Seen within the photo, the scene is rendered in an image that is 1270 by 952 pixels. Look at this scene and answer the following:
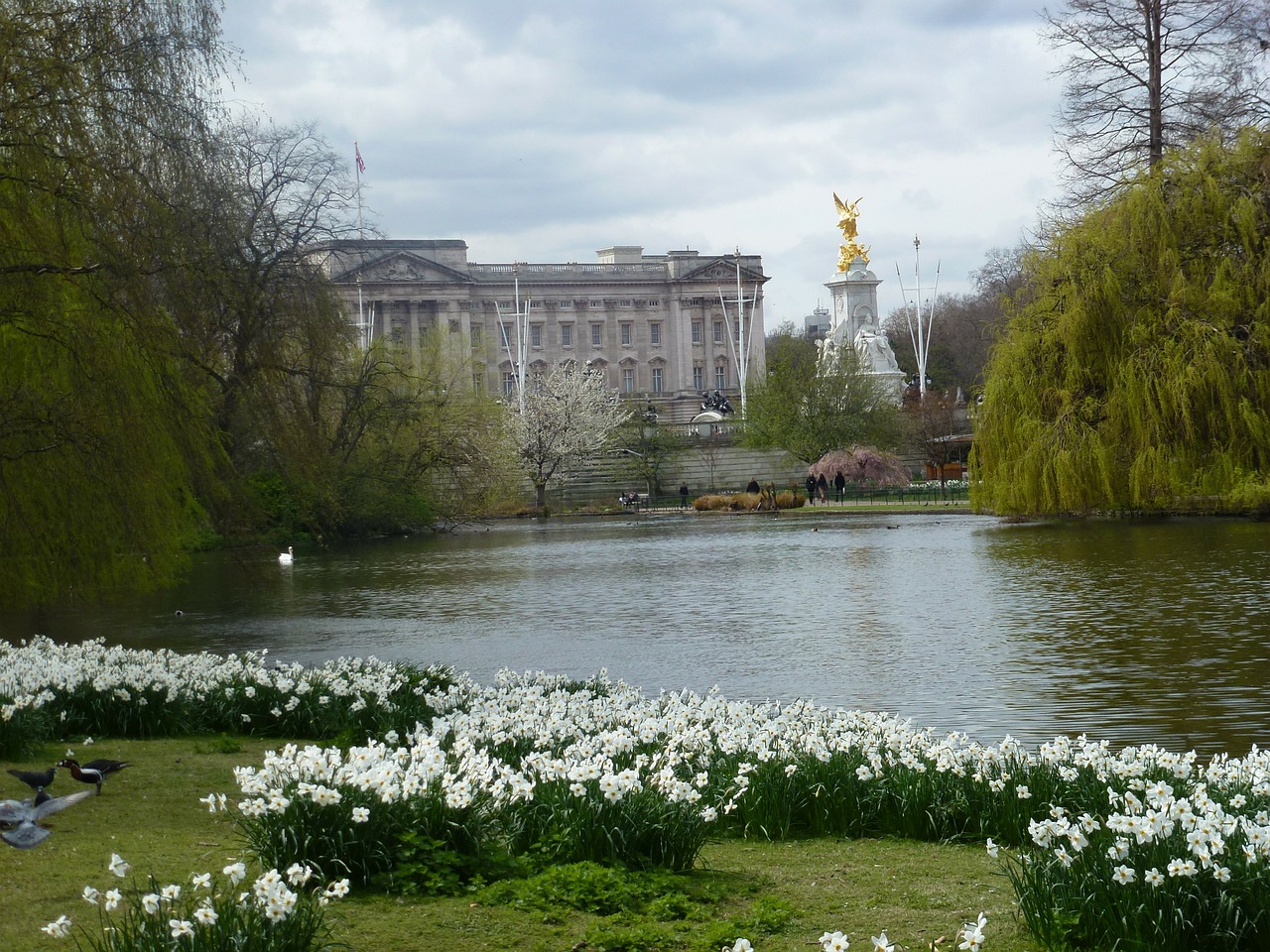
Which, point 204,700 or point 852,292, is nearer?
point 204,700

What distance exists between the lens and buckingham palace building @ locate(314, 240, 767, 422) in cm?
11762

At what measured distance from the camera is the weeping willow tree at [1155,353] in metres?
32.1

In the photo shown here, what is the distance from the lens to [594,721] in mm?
9539

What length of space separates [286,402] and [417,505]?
96.9ft

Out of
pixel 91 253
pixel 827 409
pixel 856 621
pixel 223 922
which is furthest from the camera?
pixel 827 409

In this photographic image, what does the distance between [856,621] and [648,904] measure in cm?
1437

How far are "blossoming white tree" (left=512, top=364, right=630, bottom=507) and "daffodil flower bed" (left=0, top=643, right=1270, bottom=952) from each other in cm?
6716

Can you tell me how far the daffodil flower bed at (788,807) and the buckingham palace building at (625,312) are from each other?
108509 mm

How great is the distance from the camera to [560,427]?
3174 inches

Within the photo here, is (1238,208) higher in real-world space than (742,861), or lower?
higher

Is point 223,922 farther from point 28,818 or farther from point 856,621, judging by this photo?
point 856,621

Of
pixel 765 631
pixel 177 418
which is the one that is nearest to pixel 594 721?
pixel 177 418

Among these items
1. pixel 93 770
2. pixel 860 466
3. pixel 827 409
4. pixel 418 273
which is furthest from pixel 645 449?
pixel 93 770

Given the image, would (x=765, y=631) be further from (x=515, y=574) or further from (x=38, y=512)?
(x=515, y=574)
